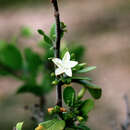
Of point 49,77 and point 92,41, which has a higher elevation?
point 92,41

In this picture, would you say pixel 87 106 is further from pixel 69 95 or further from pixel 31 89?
pixel 31 89

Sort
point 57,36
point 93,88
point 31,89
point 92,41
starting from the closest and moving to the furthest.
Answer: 1. point 57,36
2. point 93,88
3. point 31,89
4. point 92,41

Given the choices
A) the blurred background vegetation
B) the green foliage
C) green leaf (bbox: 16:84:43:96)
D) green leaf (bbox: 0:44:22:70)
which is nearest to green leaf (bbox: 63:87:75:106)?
the green foliage

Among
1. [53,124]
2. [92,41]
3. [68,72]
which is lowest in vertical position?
[53,124]

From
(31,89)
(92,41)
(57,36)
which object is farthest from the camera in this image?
(92,41)

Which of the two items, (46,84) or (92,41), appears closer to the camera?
(46,84)

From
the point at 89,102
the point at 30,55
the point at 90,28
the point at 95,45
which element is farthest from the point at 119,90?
the point at 89,102

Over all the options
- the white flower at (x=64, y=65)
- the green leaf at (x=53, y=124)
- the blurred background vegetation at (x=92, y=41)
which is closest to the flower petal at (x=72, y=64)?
the white flower at (x=64, y=65)

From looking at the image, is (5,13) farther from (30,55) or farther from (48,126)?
(48,126)

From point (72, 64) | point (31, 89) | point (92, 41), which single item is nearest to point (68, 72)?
point (72, 64)
